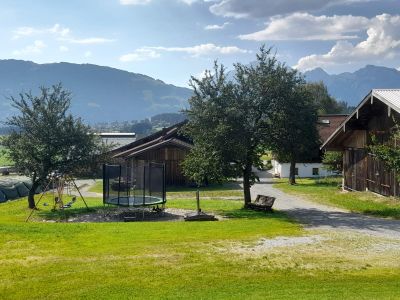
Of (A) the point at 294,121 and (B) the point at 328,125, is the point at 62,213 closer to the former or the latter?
(A) the point at 294,121

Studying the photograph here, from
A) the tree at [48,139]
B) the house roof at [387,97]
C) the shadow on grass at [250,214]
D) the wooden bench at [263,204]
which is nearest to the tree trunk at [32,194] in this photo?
the tree at [48,139]

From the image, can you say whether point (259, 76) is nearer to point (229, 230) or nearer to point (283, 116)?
point (283, 116)

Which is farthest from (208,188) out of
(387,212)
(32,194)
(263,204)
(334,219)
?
(334,219)

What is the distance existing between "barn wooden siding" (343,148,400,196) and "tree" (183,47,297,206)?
8.09 m

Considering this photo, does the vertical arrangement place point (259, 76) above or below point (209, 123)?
above

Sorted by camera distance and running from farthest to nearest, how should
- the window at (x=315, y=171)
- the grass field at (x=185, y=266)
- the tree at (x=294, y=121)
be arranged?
the window at (x=315, y=171) < the tree at (x=294, y=121) < the grass field at (x=185, y=266)

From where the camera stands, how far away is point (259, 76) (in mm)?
29234

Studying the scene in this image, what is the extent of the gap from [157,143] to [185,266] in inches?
1816

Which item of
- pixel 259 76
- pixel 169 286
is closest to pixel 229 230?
pixel 169 286

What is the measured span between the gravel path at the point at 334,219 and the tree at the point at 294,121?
413 centimetres

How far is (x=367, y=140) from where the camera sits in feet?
117

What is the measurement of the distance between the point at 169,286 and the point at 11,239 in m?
9.15

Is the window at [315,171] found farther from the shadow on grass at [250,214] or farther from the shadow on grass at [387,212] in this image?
the shadow on grass at [250,214]

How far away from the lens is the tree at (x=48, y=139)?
105 feet
